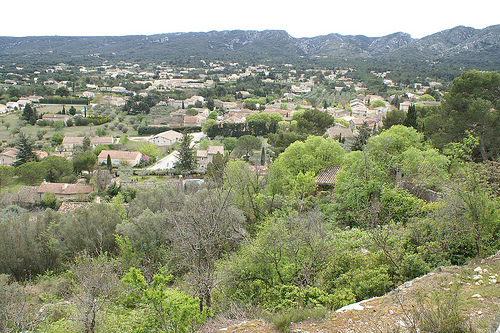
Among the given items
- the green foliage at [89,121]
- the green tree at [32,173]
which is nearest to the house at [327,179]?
the green tree at [32,173]

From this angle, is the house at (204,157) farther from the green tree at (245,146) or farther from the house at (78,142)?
the house at (78,142)

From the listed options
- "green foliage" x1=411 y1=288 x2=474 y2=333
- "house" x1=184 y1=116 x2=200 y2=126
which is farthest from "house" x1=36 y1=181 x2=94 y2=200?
"house" x1=184 y1=116 x2=200 y2=126

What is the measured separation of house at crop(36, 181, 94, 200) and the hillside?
29.9 metres

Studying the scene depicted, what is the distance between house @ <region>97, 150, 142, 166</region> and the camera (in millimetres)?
43844

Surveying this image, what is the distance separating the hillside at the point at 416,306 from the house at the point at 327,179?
451 inches

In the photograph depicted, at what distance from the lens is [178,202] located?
17391 mm

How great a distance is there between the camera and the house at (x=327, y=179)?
18.3 metres

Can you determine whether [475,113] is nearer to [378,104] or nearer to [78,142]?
[78,142]

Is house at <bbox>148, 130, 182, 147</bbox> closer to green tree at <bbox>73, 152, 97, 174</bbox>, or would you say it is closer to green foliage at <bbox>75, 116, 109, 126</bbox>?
green tree at <bbox>73, 152, 97, 174</bbox>

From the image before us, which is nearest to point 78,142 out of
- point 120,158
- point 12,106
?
point 120,158

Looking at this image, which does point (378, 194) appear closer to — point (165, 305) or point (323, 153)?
point (323, 153)

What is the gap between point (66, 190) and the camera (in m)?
32.2

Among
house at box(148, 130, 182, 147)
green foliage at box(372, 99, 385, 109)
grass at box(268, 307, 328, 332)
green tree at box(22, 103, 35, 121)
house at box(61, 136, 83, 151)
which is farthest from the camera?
green foliage at box(372, 99, 385, 109)

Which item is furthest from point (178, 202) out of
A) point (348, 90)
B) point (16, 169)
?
point (348, 90)
